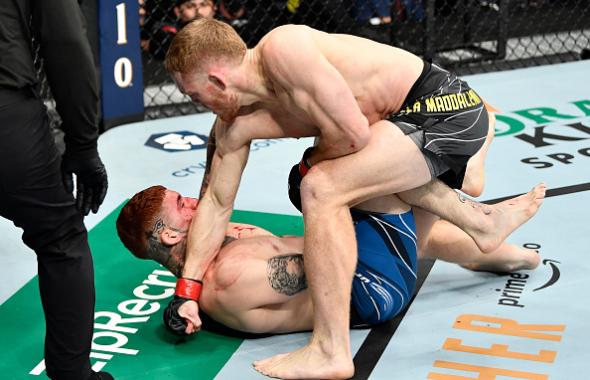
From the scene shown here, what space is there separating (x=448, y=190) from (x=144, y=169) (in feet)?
4.86

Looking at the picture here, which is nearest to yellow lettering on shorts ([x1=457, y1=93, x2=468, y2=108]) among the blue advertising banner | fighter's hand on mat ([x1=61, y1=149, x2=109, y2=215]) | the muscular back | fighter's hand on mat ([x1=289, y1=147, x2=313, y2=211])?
the muscular back

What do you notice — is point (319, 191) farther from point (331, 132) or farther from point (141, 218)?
point (141, 218)

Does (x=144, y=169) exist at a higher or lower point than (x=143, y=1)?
lower

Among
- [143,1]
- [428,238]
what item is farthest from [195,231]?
[143,1]

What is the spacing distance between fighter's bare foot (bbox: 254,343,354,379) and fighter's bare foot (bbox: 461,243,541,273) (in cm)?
62

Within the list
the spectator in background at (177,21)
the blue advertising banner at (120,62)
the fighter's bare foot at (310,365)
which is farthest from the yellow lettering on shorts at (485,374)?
the spectator in background at (177,21)

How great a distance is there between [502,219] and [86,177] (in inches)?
45.2

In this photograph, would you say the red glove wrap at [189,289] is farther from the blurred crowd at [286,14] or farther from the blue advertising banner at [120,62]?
the blurred crowd at [286,14]

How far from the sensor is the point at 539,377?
7.51 ft

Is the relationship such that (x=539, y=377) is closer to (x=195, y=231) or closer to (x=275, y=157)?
(x=195, y=231)

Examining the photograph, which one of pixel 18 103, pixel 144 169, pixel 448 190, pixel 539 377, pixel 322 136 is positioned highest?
pixel 18 103

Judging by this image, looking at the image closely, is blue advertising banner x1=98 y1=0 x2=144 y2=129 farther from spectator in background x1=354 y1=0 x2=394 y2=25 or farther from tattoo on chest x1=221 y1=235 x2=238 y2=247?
tattoo on chest x1=221 y1=235 x2=238 y2=247

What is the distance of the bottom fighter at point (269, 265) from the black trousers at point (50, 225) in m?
0.38

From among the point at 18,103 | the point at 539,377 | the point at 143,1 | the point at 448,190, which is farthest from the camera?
the point at 143,1
